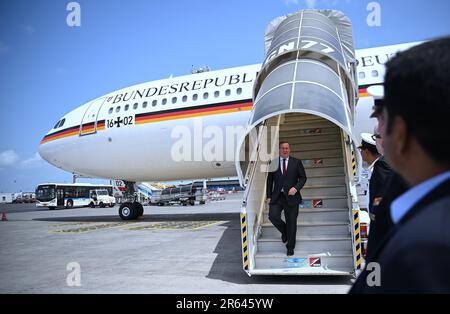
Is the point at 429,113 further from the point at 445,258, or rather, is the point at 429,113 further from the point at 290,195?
the point at 290,195

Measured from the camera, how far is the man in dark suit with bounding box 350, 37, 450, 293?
79 centimetres

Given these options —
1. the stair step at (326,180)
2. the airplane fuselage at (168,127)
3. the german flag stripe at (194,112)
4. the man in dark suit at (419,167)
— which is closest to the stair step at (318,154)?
the stair step at (326,180)

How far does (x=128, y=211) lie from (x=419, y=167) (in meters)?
15.6

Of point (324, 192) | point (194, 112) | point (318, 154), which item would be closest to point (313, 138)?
point (318, 154)

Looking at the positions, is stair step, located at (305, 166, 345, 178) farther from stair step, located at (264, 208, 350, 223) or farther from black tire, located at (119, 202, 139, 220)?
black tire, located at (119, 202, 139, 220)

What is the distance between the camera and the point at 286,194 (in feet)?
19.2

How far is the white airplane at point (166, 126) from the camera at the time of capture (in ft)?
37.0

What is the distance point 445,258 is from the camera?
0.77 m

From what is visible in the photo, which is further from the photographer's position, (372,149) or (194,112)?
(194,112)

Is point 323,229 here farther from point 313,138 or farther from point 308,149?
point 313,138

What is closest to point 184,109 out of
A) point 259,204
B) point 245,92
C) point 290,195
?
point 245,92

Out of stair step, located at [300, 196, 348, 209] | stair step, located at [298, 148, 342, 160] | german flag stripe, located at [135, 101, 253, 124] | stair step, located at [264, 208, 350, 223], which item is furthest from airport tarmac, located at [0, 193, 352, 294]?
german flag stripe, located at [135, 101, 253, 124]

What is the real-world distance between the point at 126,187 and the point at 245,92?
22.6ft

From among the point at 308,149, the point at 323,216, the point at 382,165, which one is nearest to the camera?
the point at 382,165
